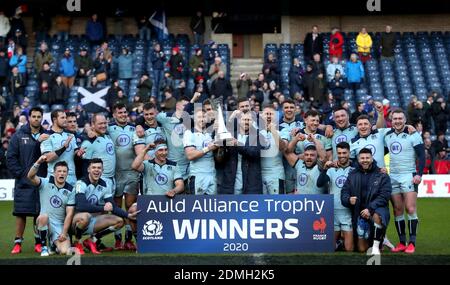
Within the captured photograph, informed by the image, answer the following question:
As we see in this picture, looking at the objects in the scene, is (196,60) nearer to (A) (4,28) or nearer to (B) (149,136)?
(A) (4,28)

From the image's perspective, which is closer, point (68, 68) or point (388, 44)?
point (68, 68)

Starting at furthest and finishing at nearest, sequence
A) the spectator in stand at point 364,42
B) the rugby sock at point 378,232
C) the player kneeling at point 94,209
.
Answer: the spectator in stand at point 364,42 → the player kneeling at point 94,209 → the rugby sock at point 378,232

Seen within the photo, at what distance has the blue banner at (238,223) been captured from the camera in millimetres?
13719

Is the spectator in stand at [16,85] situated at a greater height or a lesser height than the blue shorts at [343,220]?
greater

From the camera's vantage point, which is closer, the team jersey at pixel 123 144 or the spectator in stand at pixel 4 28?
the team jersey at pixel 123 144

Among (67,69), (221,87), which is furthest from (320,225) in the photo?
(67,69)

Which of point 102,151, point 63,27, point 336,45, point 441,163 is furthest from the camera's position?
point 63,27

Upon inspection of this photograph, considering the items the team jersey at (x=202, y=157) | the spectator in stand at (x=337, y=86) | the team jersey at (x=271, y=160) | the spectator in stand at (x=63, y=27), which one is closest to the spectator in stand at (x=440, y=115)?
the spectator in stand at (x=337, y=86)

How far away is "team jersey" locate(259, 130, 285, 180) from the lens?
1438 cm

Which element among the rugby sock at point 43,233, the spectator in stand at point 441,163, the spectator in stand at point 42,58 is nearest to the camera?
the rugby sock at point 43,233

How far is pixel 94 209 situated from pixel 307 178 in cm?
283

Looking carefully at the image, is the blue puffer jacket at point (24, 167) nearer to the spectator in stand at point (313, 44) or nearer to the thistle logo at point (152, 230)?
A: the thistle logo at point (152, 230)

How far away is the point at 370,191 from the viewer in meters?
13.9

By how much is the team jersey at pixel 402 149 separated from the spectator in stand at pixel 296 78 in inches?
541
